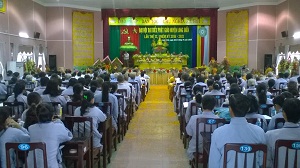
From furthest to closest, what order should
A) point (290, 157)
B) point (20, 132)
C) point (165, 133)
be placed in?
point (165, 133) → point (20, 132) → point (290, 157)

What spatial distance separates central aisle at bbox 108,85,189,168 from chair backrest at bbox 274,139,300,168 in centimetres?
269

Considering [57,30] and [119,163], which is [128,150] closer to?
[119,163]

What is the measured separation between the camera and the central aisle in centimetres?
582

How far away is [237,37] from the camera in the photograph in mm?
19875

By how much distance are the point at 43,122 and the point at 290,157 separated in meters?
2.22

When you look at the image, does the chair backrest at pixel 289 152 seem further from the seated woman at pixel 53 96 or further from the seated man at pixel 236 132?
the seated woman at pixel 53 96

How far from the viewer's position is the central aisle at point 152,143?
5816 millimetres

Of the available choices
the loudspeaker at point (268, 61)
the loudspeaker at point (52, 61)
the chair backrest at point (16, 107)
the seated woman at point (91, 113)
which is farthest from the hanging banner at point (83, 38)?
the seated woman at point (91, 113)

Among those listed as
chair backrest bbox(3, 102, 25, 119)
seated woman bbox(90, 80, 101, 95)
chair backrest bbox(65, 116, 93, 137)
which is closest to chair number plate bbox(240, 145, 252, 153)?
chair backrest bbox(65, 116, 93, 137)

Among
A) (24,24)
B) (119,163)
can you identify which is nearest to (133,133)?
(119,163)

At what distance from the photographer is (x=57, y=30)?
19.2 metres

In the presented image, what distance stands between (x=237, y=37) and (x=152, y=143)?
14098mm

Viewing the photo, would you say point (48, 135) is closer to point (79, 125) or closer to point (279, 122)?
point (79, 125)

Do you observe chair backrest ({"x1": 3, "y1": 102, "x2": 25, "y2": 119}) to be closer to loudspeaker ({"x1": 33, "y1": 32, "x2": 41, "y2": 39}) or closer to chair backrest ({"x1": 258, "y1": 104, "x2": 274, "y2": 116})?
chair backrest ({"x1": 258, "y1": 104, "x2": 274, "y2": 116})
